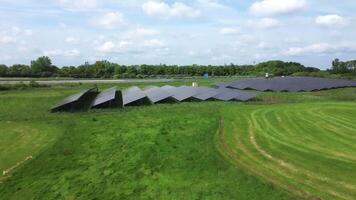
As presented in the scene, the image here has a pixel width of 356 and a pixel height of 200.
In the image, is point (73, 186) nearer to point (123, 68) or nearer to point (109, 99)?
point (109, 99)

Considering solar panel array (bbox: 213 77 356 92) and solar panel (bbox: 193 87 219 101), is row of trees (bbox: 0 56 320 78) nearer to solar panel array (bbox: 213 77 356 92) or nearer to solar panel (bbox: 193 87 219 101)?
solar panel array (bbox: 213 77 356 92)

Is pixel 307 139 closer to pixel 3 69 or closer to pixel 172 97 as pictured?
pixel 172 97

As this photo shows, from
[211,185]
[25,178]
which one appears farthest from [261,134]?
[25,178]

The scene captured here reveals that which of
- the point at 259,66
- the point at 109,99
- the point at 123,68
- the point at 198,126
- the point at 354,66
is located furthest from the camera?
the point at 259,66

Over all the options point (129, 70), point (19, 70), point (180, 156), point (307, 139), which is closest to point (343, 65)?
point (129, 70)

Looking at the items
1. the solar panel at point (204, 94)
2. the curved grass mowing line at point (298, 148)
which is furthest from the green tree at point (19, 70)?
the curved grass mowing line at point (298, 148)

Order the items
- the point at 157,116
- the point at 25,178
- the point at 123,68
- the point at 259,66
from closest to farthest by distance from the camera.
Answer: the point at 25,178 < the point at 157,116 < the point at 123,68 < the point at 259,66

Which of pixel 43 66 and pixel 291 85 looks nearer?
pixel 291 85
